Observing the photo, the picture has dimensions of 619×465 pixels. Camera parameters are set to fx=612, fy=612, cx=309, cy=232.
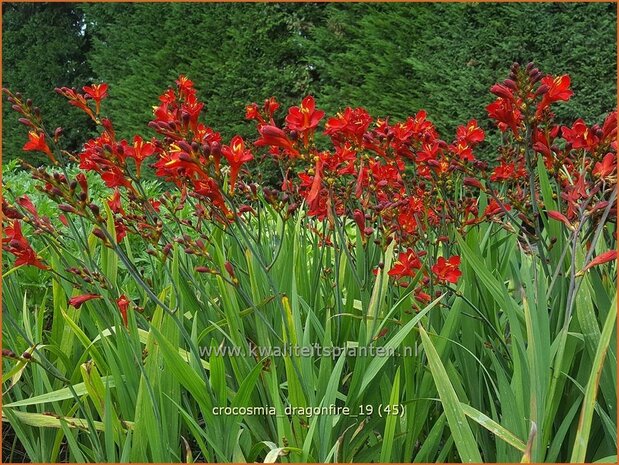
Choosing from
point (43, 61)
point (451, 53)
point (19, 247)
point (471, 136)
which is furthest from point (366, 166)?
point (43, 61)

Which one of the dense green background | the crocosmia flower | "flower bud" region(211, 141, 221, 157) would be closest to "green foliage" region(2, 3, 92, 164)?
the dense green background

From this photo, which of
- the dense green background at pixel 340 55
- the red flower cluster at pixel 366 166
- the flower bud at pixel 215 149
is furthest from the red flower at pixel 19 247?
the dense green background at pixel 340 55

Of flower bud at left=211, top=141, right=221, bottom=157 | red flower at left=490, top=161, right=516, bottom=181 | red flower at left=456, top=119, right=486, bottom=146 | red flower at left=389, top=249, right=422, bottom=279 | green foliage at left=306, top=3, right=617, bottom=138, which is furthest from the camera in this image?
green foliage at left=306, top=3, right=617, bottom=138

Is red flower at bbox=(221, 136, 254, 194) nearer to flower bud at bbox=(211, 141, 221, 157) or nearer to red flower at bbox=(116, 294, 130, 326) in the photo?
flower bud at bbox=(211, 141, 221, 157)

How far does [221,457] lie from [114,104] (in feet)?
28.1

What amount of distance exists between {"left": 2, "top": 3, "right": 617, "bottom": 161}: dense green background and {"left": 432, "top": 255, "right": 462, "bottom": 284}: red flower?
3953 mm

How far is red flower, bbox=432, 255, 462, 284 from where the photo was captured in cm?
170

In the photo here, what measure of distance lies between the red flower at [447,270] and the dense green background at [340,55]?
13.0 feet

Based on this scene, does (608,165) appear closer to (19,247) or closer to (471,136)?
(471,136)

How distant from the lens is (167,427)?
5.42 feet

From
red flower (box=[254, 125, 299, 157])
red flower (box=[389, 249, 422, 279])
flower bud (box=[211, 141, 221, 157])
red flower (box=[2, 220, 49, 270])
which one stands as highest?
red flower (box=[254, 125, 299, 157])


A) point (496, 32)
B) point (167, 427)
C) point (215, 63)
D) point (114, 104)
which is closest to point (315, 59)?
point (215, 63)

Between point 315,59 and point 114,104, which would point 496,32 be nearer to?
point 315,59

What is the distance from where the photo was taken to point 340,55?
6.54m
